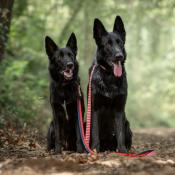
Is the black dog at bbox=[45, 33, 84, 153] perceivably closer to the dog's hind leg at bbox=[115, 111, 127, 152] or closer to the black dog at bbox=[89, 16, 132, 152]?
the black dog at bbox=[89, 16, 132, 152]

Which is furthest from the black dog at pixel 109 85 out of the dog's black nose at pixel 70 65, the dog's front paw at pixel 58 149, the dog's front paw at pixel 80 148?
the dog's front paw at pixel 58 149

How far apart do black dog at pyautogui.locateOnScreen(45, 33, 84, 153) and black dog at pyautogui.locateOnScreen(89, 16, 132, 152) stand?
0.44 metres

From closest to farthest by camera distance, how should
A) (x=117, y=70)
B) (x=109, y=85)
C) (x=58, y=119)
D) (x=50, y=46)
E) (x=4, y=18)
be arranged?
(x=117, y=70) → (x=109, y=85) → (x=58, y=119) → (x=50, y=46) → (x=4, y=18)

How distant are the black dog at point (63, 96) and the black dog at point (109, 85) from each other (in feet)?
1.43

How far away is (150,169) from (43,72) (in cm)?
1225

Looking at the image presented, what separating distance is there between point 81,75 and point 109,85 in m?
12.1

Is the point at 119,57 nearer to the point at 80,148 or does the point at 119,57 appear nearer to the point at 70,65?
the point at 70,65

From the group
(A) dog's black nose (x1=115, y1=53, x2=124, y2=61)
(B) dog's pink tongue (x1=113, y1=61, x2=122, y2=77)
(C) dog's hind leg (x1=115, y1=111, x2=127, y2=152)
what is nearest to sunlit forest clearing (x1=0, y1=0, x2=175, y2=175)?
(C) dog's hind leg (x1=115, y1=111, x2=127, y2=152)

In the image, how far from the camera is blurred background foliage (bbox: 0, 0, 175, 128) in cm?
1138

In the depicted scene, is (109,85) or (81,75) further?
(81,75)

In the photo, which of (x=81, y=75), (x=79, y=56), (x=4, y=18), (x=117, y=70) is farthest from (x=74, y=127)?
(x=79, y=56)

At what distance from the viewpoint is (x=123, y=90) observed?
6160mm

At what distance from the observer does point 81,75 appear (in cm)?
1825

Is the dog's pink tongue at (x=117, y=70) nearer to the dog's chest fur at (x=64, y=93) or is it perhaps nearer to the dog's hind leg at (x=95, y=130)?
the dog's hind leg at (x=95, y=130)
